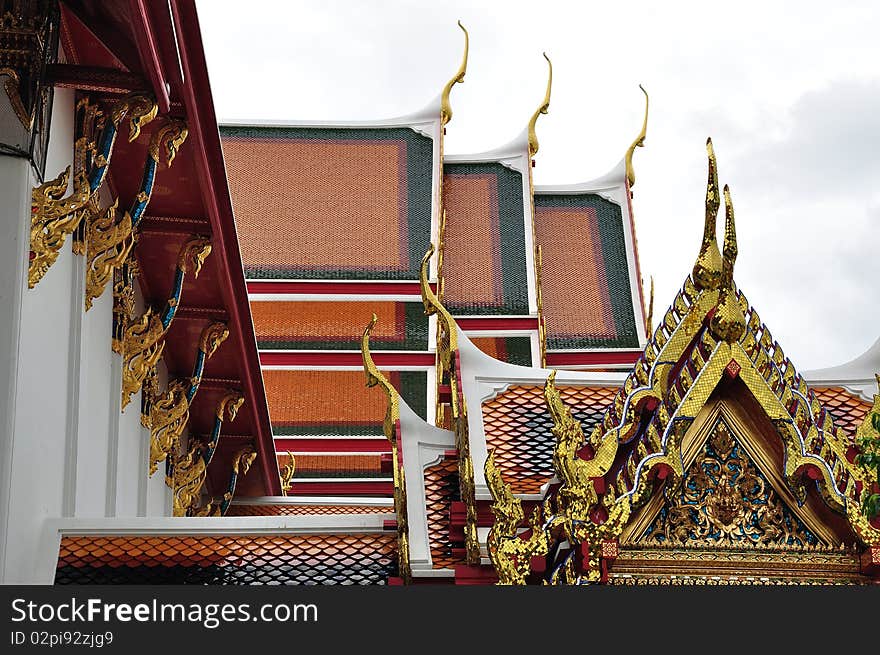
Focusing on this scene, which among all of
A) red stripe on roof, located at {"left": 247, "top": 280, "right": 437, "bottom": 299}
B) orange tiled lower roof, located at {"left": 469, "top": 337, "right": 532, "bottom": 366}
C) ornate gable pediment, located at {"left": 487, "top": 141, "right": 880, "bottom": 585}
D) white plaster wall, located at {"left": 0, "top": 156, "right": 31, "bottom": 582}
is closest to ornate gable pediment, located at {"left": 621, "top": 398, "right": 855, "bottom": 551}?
ornate gable pediment, located at {"left": 487, "top": 141, "right": 880, "bottom": 585}

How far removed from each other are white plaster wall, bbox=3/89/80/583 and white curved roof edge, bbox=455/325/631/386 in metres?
1.68

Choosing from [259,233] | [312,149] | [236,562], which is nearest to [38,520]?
[236,562]

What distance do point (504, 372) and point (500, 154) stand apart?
10.9 m

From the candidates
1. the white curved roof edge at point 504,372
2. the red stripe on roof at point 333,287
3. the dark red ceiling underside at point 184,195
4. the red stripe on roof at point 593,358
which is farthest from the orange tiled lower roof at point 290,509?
the red stripe on roof at point 593,358

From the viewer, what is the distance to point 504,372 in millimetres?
6836

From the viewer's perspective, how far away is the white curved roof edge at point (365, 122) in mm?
16766

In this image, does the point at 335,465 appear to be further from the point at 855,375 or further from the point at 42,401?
the point at 42,401

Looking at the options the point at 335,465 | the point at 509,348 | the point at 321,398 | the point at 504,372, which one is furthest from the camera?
the point at 509,348

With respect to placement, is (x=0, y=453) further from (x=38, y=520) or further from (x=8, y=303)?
(x=38, y=520)

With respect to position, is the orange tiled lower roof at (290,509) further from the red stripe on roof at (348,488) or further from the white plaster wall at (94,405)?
the white plaster wall at (94,405)

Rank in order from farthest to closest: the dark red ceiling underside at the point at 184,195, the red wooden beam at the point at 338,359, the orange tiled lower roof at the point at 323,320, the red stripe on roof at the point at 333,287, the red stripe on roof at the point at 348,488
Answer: the red stripe on roof at the point at 333,287, the orange tiled lower roof at the point at 323,320, the red wooden beam at the point at 338,359, the red stripe on roof at the point at 348,488, the dark red ceiling underside at the point at 184,195

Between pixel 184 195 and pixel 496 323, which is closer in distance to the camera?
pixel 184 195

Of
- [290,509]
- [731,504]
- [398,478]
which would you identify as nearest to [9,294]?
[398,478]

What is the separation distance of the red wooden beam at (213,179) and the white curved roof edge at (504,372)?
52.2 inches
